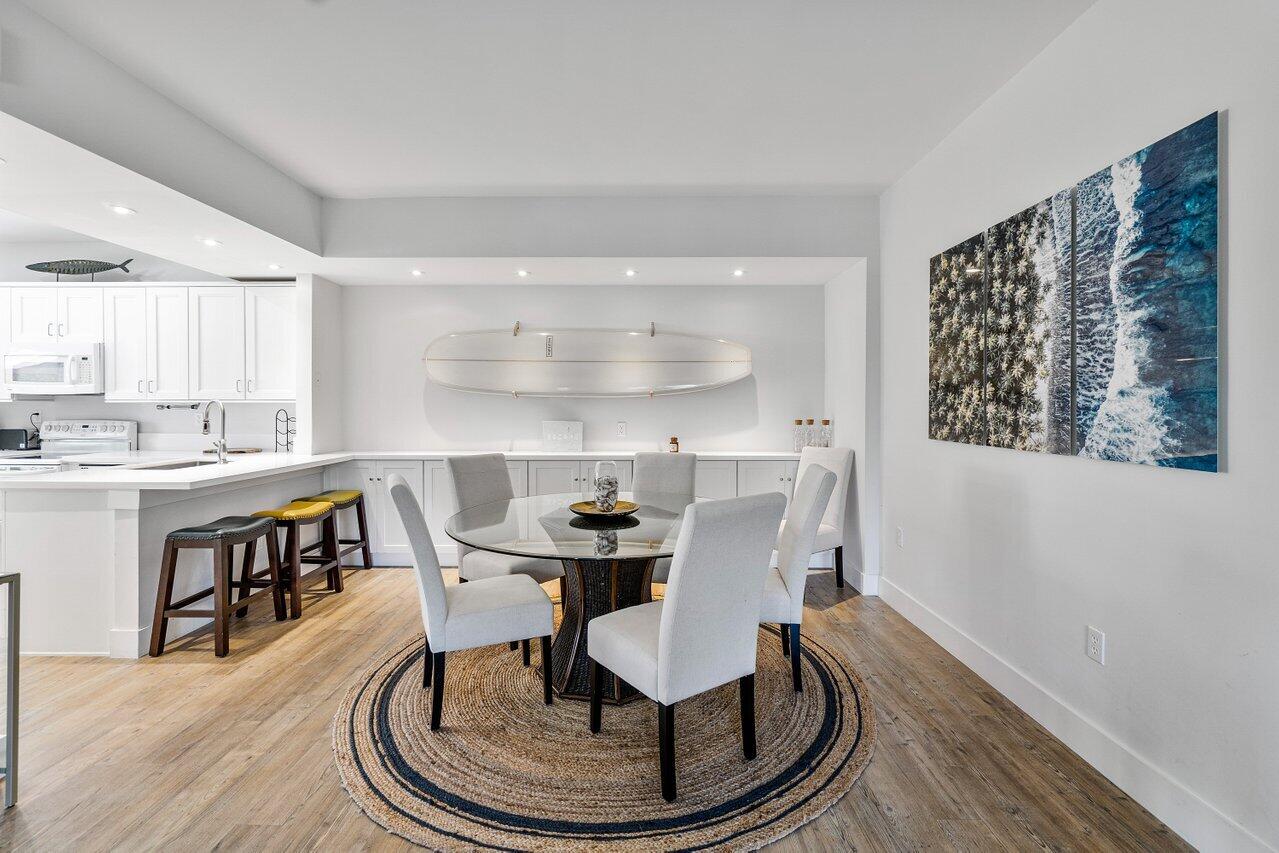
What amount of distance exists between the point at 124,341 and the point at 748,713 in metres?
5.48

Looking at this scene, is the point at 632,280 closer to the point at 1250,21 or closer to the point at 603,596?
the point at 603,596

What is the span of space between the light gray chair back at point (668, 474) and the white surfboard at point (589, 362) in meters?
1.10

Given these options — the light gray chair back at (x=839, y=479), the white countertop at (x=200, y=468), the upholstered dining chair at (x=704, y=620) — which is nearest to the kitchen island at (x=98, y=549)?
the white countertop at (x=200, y=468)

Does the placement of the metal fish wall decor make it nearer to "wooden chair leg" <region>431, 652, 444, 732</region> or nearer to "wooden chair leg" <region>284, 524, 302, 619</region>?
"wooden chair leg" <region>284, 524, 302, 619</region>

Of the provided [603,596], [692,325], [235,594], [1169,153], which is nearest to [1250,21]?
[1169,153]

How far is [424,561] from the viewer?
→ 2082 millimetres

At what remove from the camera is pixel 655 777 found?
6.28 feet

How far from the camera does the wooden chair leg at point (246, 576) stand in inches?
130

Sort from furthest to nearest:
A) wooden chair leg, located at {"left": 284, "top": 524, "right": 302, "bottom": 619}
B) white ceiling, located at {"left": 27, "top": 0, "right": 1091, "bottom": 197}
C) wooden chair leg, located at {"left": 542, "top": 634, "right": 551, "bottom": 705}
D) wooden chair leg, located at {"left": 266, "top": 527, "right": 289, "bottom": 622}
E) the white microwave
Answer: the white microwave
wooden chair leg, located at {"left": 284, "top": 524, "right": 302, "bottom": 619}
wooden chair leg, located at {"left": 266, "top": 527, "right": 289, "bottom": 622}
wooden chair leg, located at {"left": 542, "top": 634, "right": 551, "bottom": 705}
white ceiling, located at {"left": 27, "top": 0, "right": 1091, "bottom": 197}

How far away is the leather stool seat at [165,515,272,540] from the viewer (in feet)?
9.37

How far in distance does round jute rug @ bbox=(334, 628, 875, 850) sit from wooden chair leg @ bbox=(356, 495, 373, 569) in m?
1.89

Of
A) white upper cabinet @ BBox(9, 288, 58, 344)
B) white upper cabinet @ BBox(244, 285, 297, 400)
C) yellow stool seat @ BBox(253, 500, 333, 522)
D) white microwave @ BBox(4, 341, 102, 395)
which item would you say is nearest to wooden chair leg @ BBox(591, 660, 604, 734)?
yellow stool seat @ BBox(253, 500, 333, 522)

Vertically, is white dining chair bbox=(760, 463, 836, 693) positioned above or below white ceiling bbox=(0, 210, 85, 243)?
below

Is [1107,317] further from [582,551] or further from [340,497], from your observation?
[340,497]
